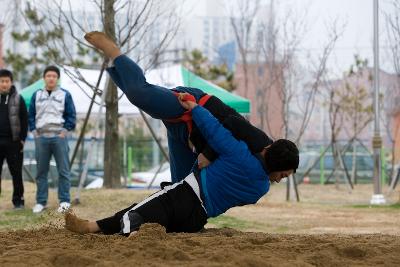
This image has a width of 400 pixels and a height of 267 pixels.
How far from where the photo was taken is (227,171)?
4.92m

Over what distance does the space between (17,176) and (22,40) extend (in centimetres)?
1576

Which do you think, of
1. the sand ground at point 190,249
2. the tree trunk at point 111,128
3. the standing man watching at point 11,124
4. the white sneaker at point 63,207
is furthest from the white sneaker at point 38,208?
the tree trunk at point 111,128

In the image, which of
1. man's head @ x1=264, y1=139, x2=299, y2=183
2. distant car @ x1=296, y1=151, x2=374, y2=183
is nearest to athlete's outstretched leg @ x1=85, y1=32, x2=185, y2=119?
man's head @ x1=264, y1=139, x2=299, y2=183

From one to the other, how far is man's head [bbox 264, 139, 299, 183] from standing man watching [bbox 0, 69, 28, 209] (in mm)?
4861

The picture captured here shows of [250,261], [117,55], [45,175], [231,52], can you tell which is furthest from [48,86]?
[231,52]

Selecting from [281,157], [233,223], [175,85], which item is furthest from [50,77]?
[175,85]

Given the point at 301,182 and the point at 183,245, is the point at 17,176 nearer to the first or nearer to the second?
the point at 183,245

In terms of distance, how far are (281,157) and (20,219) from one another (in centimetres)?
422

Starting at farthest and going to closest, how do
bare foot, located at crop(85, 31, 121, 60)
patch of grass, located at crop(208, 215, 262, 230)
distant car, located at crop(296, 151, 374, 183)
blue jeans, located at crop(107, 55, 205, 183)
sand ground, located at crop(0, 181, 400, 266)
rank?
distant car, located at crop(296, 151, 374, 183) < patch of grass, located at crop(208, 215, 262, 230) < bare foot, located at crop(85, 31, 121, 60) < blue jeans, located at crop(107, 55, 205, 183) < sand ground, located at crop(0, 181, 400, 266)

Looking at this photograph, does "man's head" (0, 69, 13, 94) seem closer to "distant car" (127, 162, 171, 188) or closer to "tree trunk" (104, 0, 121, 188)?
"tree trunk" (104, 0, 121, 188)

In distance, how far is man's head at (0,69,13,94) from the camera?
349 inches

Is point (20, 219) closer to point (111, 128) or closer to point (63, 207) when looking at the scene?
point (63, 207)

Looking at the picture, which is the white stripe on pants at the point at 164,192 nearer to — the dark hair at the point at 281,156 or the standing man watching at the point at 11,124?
the dark hair at the point at 281,156

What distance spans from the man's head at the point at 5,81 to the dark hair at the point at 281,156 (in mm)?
4960
